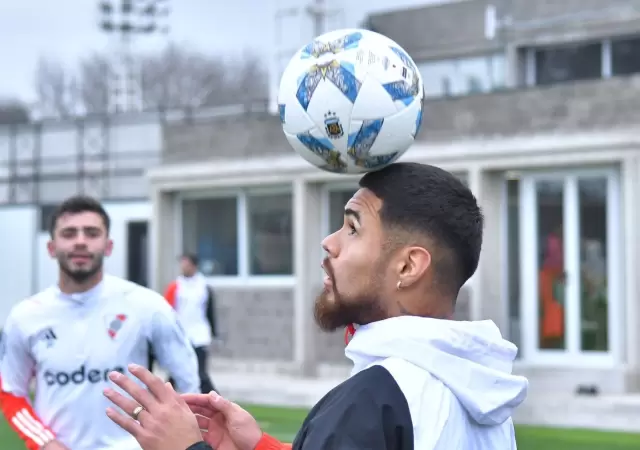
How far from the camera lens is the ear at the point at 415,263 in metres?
2.25

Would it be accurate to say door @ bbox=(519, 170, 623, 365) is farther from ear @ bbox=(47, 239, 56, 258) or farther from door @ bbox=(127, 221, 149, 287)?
ear @ bbox=(47, 239, 56, 258)

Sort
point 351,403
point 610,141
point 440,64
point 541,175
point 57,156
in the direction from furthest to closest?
point 57,156 < point 440,64 < point 541,175 < point 610,141 < point 351,403

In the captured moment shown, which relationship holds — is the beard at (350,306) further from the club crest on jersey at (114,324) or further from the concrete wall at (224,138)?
the concrete wall at (224,138)

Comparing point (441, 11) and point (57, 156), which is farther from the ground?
point (441, 11)

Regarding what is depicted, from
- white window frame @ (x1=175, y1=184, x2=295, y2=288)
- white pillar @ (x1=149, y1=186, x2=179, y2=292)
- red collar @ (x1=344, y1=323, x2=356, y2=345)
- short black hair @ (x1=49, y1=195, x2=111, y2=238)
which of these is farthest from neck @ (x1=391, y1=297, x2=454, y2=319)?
white pillar @ (x1=149, y1=186, x2=179, y2=292)

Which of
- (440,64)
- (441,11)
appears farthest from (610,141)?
(441,11)

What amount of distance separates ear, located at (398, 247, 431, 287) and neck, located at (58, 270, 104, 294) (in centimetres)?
301

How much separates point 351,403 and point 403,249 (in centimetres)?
40

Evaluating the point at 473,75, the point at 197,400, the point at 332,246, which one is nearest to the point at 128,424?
the point at 197,400

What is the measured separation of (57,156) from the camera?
28.9m

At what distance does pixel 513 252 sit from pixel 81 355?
11.5 meters

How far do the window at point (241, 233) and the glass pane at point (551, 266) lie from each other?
4493 mm

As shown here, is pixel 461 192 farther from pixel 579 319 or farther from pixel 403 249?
pixel 579 319

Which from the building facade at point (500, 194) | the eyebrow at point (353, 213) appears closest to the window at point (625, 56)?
the building facade at point (500, 194)
